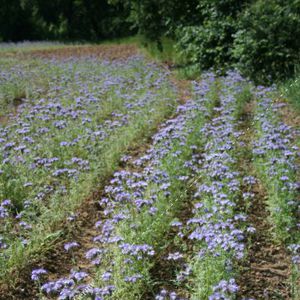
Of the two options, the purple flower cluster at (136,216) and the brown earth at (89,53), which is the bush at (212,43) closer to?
the brown earth at (89,53)

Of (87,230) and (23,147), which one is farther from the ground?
(23,147)

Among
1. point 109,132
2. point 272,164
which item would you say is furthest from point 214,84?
point 272,164

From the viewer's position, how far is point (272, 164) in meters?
5.46

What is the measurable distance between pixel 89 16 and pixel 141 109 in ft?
93.8

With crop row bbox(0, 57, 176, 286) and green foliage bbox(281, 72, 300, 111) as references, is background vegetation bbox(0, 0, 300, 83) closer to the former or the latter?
green foliage bbox(281, 72, 300, 111)

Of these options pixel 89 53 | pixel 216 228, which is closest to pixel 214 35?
pixel 89 53

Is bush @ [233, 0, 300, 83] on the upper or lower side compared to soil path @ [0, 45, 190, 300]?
upper

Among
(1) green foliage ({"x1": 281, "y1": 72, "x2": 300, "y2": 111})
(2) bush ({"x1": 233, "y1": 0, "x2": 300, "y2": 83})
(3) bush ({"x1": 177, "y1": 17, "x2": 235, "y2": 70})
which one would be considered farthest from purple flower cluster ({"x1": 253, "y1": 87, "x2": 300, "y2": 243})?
(3) bush ({"x1": 177, "y1": 17, "x2": 235, "y2": 70})

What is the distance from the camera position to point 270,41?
1032cm

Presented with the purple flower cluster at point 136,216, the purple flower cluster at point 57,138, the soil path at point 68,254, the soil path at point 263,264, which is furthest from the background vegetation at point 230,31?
the soil path at point 68,254

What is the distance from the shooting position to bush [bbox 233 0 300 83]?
33.4 feet

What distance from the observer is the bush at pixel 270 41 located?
33.4ft

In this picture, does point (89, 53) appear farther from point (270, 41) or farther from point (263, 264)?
point (263, 264)

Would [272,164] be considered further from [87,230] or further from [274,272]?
[87,230]
